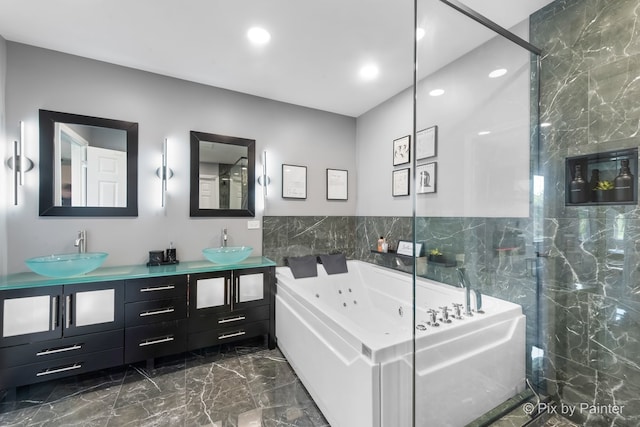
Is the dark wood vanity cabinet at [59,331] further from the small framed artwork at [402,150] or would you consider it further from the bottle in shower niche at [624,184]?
the bottle in shower niche at [624,184]

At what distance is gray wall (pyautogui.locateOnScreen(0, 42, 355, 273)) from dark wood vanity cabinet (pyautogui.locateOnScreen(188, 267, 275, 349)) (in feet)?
1.66

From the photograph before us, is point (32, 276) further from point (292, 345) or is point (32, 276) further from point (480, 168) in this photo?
point (480, 168)

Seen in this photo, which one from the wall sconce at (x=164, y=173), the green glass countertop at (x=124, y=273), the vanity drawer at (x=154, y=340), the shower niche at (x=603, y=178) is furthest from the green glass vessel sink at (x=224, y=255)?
the shower niche at (x=603, y=178)

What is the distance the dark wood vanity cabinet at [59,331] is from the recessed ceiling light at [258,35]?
2.17 m

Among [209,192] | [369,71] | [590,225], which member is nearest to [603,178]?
[590,225]

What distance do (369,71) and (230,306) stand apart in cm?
258

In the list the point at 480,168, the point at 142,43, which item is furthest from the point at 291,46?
the point at 480,168

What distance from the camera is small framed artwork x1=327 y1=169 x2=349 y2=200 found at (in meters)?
3.44

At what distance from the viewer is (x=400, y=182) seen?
290 cm

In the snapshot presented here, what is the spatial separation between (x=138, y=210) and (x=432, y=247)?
2581 millimetres

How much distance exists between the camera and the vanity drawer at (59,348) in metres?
1.80

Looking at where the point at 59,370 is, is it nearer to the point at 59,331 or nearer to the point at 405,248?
the point at 59,331

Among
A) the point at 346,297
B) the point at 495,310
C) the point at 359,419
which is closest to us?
the point at 359,419

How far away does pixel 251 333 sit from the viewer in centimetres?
254
